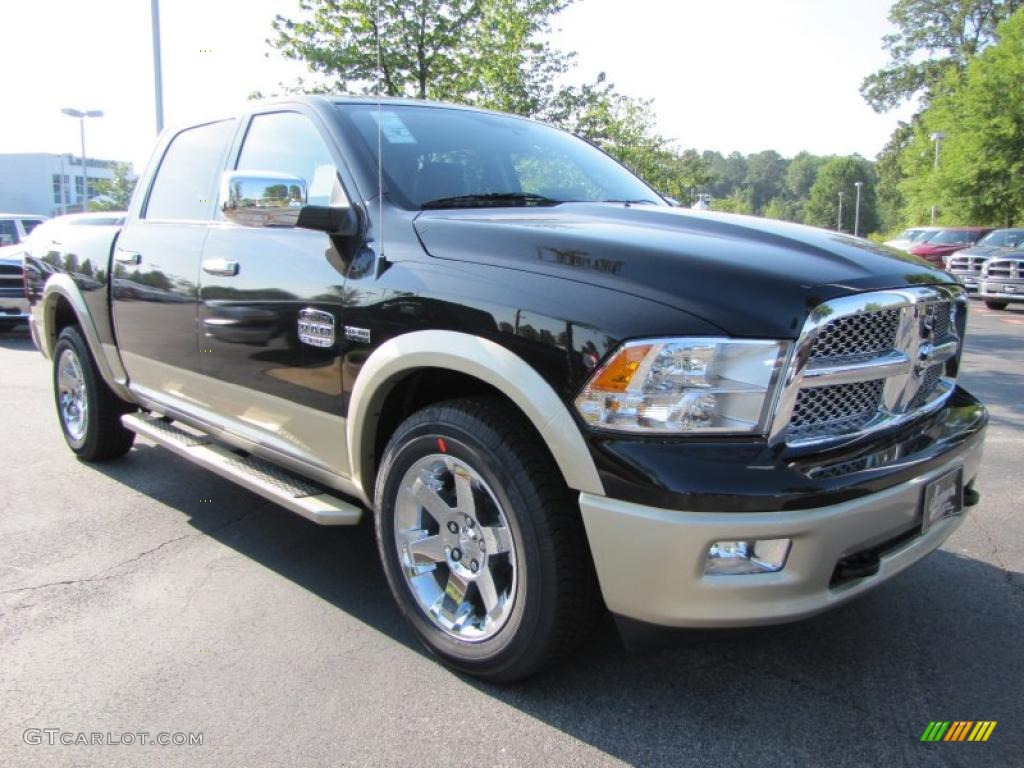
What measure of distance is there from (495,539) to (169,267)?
2.27 meters

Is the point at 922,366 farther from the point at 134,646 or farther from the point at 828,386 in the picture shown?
the point at 134,646

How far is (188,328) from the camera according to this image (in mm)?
3730

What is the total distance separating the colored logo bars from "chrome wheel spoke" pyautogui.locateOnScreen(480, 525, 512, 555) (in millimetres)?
1300

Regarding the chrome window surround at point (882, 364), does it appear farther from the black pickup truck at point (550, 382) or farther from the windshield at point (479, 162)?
the windshield at point (479, 162)

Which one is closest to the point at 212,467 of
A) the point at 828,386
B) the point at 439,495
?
the point at 439,495

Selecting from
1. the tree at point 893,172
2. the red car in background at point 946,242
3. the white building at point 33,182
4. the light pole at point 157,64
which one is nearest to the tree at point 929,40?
the tree at point 893,172

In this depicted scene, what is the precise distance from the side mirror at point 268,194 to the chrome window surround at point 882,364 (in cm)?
179

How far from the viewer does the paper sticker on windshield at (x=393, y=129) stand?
3.27 m

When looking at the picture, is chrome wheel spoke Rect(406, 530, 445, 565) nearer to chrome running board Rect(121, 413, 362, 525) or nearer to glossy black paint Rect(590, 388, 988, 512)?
chrome running board Rect(121, 413, 362, 525)

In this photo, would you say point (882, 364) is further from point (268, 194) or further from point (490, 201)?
point (268, 194)

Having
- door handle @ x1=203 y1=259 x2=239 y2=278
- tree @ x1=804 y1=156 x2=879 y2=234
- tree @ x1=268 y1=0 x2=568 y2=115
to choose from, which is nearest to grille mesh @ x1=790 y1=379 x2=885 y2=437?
door handle @ x1=203 y1=259 x2=239 y2=278

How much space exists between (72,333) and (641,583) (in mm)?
4176

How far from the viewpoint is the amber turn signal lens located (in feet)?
7.06

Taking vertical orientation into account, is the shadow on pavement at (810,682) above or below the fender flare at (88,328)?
below
